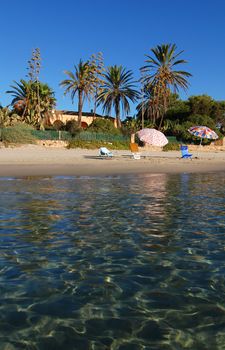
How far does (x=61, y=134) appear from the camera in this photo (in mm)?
39500

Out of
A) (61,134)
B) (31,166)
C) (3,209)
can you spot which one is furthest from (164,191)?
(61,134)

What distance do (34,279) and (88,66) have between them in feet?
174

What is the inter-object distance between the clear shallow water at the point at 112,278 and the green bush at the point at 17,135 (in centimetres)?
2634

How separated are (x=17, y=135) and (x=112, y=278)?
31.9 metres

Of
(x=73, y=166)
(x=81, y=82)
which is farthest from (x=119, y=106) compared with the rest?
(x=73, y=166)

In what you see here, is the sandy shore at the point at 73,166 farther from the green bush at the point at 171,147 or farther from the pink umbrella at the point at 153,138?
the green bush at the point at 171,147

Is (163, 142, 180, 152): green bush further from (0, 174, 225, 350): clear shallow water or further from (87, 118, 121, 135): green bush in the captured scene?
(0, 174, 225, 350): clear shallow water

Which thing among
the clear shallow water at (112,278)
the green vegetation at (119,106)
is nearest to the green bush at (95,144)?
the green vegetation at (119,106)

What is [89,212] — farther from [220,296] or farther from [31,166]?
[31,166]

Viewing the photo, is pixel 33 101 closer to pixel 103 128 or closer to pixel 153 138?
pixel 103 128

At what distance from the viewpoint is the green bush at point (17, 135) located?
1356 inches

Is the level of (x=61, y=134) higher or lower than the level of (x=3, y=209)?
higher

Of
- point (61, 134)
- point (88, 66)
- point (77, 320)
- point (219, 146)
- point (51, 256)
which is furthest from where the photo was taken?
point (88, 66)

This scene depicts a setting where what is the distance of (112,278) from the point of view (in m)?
4.60
